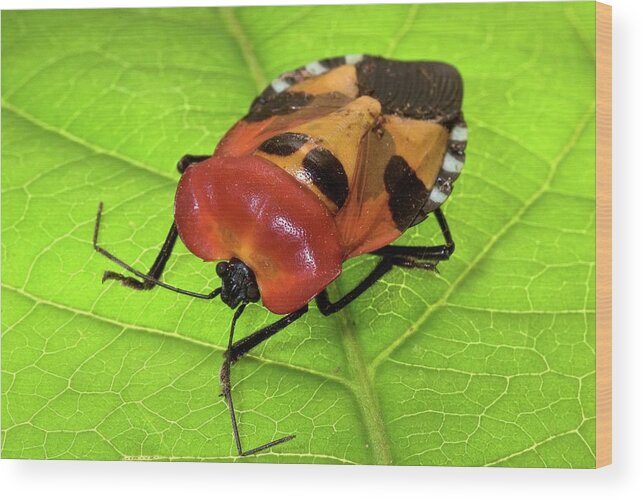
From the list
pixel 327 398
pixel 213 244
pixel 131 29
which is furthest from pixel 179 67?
pixel 327 398

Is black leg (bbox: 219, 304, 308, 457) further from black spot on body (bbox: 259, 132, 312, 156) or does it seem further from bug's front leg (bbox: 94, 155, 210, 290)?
black spot on body (bbox: 259, 132, 312, 156)

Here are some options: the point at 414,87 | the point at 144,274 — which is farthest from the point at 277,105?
the point at 144,274

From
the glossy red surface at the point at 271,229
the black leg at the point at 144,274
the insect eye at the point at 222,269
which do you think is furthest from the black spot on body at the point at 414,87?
the black leg at the point at 144,274

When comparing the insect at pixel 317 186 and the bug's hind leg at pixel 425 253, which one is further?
the bug's hind leg at pixel 425 253

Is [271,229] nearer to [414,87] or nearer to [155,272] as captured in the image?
[155,272]

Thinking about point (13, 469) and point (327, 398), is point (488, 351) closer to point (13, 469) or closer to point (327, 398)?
point (327, 398)

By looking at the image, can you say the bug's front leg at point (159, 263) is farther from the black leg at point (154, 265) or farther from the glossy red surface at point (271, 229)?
the glossy red surface at point (271, 229)
